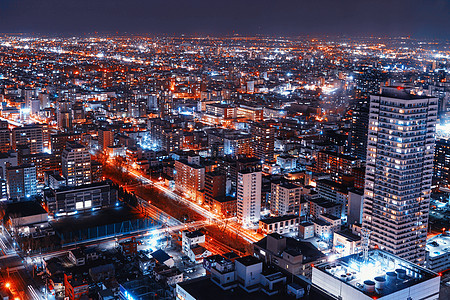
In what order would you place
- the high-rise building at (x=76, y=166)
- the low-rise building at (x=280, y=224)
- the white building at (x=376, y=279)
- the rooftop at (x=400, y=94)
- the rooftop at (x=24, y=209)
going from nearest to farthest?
→ the white building at (x=376, y=279), the rooftop at (x=400, y=94), the low-rise building at (x=280, y=224), the rooftop at (x=24, y=209), the high-rise building at (x=76, y=166)

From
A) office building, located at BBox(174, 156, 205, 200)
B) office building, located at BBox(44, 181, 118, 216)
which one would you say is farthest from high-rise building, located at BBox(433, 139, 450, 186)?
office building, located at BBox(44, 181, 118, 216)

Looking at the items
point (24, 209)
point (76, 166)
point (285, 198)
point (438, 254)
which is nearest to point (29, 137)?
point (76, 166)

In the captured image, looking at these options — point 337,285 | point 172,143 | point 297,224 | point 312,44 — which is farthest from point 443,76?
point 312,44

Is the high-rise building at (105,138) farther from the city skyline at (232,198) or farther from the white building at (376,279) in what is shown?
the white building at (376,279)

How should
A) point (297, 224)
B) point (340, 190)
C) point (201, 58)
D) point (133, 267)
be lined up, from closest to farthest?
1. point (133, 267)
2. point (297, 224)
3. point (340, 190)
4. point (201, 58)

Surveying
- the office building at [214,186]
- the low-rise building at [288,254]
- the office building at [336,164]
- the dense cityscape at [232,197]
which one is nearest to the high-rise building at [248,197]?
the dense cityscape at [232,197]

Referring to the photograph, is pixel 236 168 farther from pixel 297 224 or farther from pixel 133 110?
pixel 133 110
